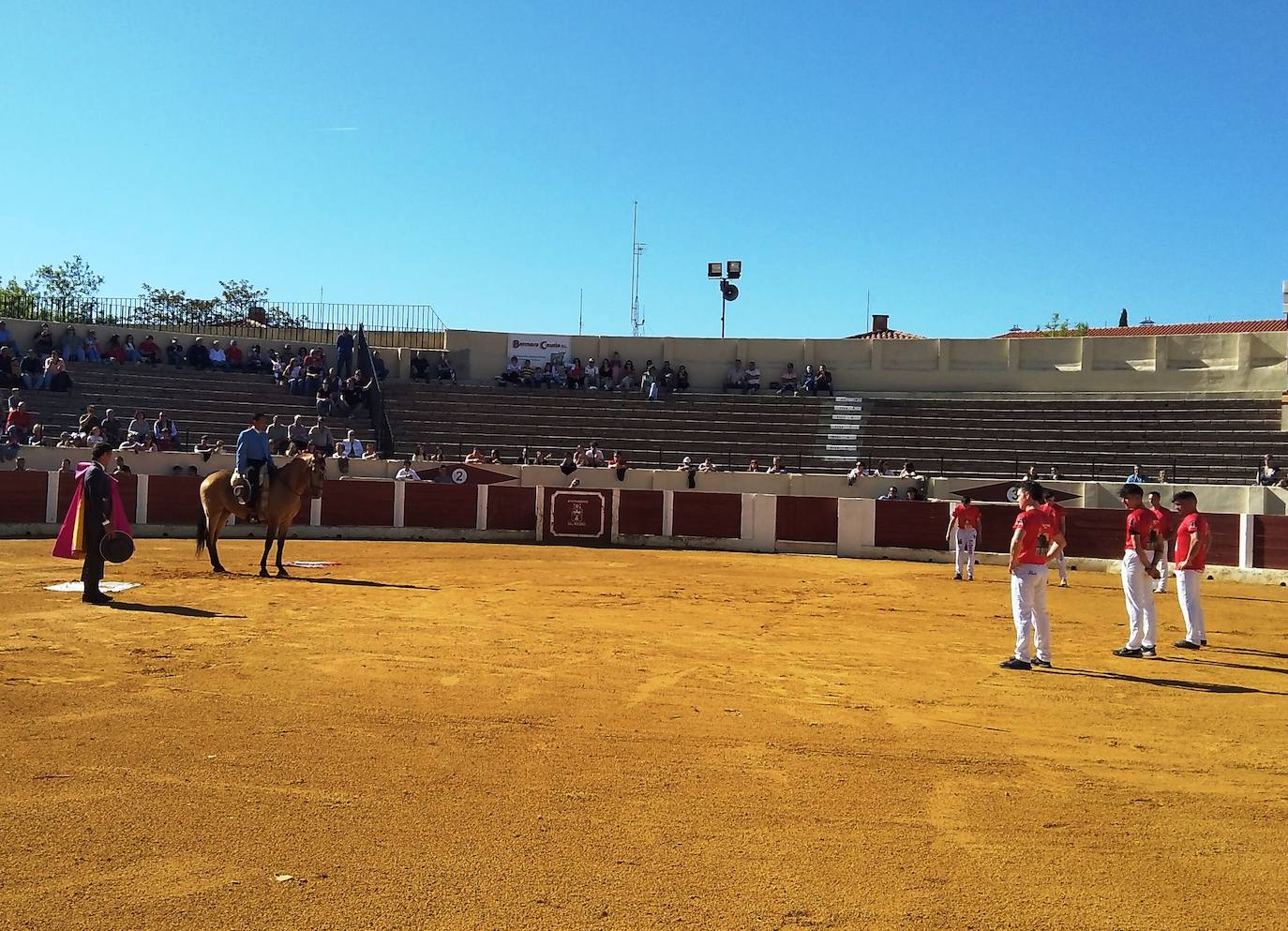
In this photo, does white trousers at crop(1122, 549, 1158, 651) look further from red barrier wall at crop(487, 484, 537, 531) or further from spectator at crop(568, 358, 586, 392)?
spectator at crop(568, 358, 586, 392)

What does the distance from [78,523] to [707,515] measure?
48.4 feet

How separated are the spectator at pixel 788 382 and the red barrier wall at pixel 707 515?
987cm

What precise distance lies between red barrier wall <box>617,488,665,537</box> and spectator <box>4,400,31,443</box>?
14.4m

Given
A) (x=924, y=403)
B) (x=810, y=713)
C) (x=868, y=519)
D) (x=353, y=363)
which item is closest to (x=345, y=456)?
(x=353, y=363)

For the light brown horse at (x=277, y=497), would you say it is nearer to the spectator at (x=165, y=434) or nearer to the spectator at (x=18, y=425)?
the spectator at (x=165, y=434)

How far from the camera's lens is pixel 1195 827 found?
17.9 feet

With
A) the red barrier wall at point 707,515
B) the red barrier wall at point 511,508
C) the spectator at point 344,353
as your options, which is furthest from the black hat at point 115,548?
the spectator at point 344,353

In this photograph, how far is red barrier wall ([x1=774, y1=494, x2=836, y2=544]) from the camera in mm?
23297

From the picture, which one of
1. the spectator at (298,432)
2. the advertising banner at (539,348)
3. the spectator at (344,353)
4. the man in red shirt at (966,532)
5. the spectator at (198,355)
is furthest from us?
the advertising banner at (539,348)

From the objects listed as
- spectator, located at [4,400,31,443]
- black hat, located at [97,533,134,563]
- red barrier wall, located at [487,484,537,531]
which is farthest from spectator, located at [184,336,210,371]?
black hat, located at [97,533,134,563]

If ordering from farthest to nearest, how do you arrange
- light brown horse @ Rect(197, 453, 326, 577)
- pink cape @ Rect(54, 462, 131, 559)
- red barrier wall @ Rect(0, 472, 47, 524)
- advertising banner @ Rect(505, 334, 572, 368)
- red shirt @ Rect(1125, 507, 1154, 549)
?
1. advertising banner @ Rect(505, 334, 572, 368)
2. red barrier wall @ Rect(0, 472, 47, 524)
3. light brown horse @ Rect(197, 453, 326, 577)
4. pink cape @ Rect(54, 462, 131, 559)
5. red shirt @ Rect(1125, 507, 1154, 549)

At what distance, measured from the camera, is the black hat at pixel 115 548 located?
37.9ft

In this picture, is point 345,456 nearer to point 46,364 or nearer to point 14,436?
point 14,436

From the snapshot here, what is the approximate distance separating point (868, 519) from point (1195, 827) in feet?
57.5
